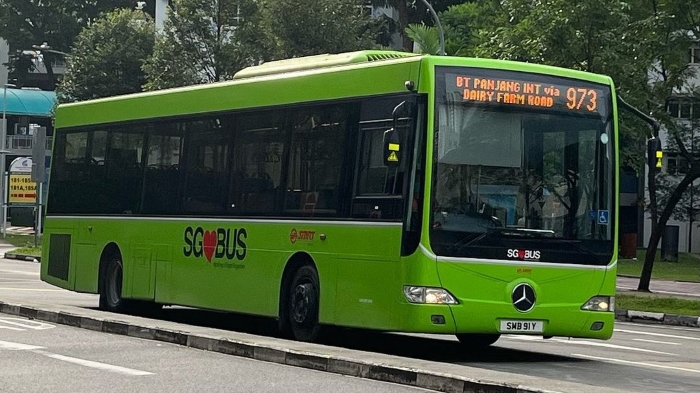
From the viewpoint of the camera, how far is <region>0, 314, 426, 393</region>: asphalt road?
38.5 feet

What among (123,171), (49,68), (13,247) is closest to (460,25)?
(13,247)

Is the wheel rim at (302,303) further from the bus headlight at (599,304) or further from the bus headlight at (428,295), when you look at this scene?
the bus headlight at (599,304)

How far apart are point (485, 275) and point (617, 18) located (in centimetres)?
1775

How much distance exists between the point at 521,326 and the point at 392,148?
225cm

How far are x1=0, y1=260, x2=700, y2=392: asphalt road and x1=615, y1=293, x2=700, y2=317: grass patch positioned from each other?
3.83 meters

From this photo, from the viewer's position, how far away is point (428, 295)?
14.7 metres

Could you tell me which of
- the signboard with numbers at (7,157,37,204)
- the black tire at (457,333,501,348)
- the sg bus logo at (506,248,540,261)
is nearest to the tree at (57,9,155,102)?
the signboard with numbers at (7,157,37,204)

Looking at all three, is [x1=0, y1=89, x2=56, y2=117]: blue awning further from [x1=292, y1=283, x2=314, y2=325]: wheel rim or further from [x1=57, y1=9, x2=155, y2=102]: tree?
[x1=292, y1=283, x2=314, y2=325]: wheel rim

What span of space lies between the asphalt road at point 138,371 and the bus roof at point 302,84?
336 cm

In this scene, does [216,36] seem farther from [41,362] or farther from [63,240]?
[41,362]

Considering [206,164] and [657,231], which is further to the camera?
[657,231]

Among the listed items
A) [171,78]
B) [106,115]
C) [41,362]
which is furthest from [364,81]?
[171,78]

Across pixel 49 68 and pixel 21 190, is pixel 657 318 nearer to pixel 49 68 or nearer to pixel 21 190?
pixel 21 190

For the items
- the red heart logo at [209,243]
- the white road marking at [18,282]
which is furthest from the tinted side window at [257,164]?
the white road marking at [18,282]
